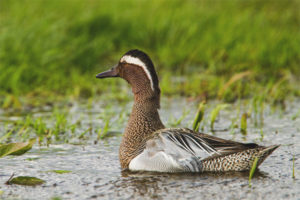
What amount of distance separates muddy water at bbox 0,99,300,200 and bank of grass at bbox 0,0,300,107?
117 cm

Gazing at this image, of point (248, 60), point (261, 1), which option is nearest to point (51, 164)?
point (248, 60)

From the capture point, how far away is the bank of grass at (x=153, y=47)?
29.6 ft

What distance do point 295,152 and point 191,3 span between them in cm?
869

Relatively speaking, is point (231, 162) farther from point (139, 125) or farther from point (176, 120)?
point (176, 120)

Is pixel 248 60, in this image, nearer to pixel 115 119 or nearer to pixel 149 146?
pixel 115 119

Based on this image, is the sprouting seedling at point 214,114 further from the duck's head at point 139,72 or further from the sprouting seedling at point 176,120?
the duck's head at point 139,72

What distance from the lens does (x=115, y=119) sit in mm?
7672

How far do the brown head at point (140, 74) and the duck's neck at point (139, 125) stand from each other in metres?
0.04

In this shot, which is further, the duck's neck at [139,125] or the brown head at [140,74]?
the brown head at [140,74]

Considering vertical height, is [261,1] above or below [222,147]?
above

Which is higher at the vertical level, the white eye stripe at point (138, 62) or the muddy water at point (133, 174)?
the white eye stripe at point (138, 62)

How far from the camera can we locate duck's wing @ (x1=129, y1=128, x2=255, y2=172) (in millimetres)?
5312

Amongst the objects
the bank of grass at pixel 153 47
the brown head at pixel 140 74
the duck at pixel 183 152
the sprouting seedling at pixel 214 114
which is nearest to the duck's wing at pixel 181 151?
the duck at pixel 183 152

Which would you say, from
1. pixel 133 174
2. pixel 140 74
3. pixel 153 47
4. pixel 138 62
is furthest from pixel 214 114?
pixel 153 47
